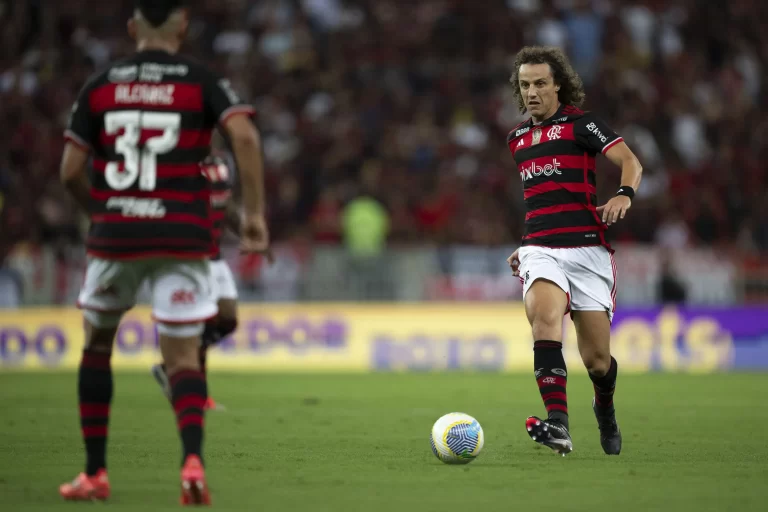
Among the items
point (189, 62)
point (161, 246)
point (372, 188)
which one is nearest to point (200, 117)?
point (189, 62)

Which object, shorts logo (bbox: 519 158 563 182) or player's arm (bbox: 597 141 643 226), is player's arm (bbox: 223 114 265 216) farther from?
shorts logo (bbox: 519 158 563 182)

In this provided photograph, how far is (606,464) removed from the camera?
734 centimetres

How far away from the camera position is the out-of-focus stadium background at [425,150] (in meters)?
18.2

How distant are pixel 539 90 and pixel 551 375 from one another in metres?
1.89

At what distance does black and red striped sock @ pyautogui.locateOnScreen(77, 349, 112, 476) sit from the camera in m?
5.89

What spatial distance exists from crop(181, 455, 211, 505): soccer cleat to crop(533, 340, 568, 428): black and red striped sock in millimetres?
2837

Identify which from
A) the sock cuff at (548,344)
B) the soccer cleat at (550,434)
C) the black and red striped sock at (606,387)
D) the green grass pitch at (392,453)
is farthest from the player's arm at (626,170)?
the green grass pitch at (392,453)

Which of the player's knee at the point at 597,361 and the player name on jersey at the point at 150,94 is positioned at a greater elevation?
the player name on jersey at the point at 150,94

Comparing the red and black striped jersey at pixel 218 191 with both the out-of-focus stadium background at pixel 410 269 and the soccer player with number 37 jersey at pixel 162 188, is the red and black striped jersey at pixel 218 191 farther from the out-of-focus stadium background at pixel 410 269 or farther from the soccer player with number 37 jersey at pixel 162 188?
the soccer player with number 37 jersey at pixel 162 188

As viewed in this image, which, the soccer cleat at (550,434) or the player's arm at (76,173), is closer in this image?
the player's arm at (76,173)

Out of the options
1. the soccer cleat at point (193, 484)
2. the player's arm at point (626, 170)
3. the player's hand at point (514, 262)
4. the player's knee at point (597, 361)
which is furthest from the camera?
the player's hand at point (514, 262)

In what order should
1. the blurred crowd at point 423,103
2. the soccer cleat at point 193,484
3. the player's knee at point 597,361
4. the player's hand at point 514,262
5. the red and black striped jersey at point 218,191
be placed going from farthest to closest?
the blurred crowd at point 423,103
the red and black striped jersey at point 218,191
the player's hand at point 514,262
the player's knee at point 597,361
the soccer cleat at point 193,484

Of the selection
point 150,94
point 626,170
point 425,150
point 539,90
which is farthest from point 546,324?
point 425,150

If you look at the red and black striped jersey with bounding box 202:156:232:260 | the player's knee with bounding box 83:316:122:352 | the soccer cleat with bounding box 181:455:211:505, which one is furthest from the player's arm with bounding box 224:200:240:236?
the soccer cleat with bounding box 181:455:211:505
